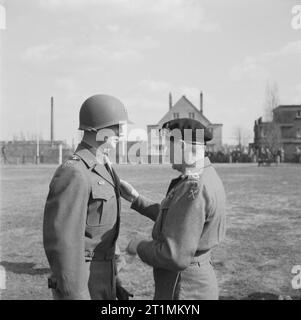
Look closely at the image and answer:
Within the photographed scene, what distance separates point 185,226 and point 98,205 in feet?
2.28

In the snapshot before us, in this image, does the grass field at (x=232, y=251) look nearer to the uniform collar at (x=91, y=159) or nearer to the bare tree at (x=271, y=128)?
the uniform collar at (x=91, y=159)

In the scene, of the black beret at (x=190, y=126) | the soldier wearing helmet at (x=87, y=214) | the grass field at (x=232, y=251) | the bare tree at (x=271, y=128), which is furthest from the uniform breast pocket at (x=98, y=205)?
the bare tree at (x=271, y=128)

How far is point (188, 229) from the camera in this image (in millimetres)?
2410

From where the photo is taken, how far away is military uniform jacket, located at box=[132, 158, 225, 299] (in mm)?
2416

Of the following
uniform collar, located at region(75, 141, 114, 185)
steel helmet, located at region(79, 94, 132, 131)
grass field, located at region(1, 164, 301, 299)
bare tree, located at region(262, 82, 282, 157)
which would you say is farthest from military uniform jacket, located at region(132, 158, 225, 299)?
bare tree, located at region(262, 82, 282, 157)

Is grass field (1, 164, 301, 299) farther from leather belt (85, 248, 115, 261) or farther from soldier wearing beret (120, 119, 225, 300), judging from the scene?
soldier wearing beret (120, 119, 225, 300)

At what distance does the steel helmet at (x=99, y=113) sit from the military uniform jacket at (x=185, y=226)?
65 cm

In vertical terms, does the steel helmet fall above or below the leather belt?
above

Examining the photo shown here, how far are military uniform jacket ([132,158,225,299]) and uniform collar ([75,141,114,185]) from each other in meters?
0.50

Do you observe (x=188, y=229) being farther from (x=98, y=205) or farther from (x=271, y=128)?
(x=271, y=128)

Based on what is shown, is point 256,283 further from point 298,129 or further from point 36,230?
point 298,129

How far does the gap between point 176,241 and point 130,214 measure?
878cm

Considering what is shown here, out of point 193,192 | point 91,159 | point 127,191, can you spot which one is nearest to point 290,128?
point 127,191
